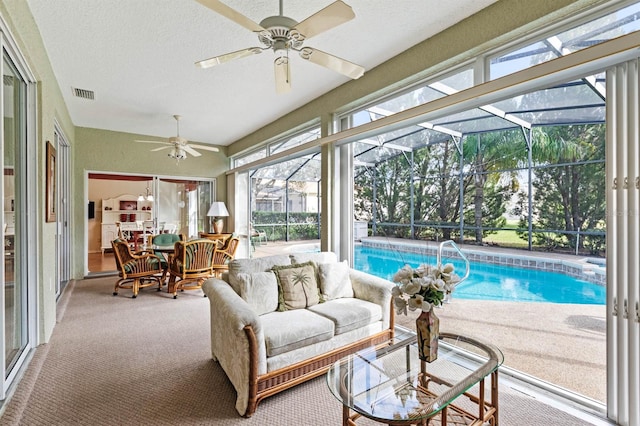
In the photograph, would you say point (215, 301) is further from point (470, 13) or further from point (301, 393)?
point (470, 13)

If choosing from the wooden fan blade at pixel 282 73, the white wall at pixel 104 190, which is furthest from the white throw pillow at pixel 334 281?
the white wall at pixel 104 190

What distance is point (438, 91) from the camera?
9.97ft

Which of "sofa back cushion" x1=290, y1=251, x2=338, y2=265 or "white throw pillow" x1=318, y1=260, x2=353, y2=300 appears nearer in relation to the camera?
"white throw pillow" x1=318, y1=260, x2=353, y2=300

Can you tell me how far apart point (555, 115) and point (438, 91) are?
3.42ft

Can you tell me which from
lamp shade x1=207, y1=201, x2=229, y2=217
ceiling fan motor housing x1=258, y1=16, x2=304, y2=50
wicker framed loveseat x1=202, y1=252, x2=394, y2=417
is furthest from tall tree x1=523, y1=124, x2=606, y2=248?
lamp shade x1=207, y1=201, x2=229, y2=217

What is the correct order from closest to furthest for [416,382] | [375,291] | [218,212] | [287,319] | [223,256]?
[416,382]
[287,319]
[375,291]
[223,256]
[218,212]

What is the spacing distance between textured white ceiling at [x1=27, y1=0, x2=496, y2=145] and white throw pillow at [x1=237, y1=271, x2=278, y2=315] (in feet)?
7.06

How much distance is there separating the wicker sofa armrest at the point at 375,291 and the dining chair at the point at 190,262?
2575mm

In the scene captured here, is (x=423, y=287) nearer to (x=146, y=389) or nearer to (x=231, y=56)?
(x=231, y=56)

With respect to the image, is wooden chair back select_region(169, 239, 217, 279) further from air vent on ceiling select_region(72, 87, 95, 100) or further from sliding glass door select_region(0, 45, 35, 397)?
air vent on ceiling select_region(72, 87, 95, 100)

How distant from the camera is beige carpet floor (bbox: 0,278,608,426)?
195cm

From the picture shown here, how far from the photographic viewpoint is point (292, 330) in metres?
2.25

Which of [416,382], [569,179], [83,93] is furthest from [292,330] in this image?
[83,93]

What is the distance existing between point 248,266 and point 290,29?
190 cm
